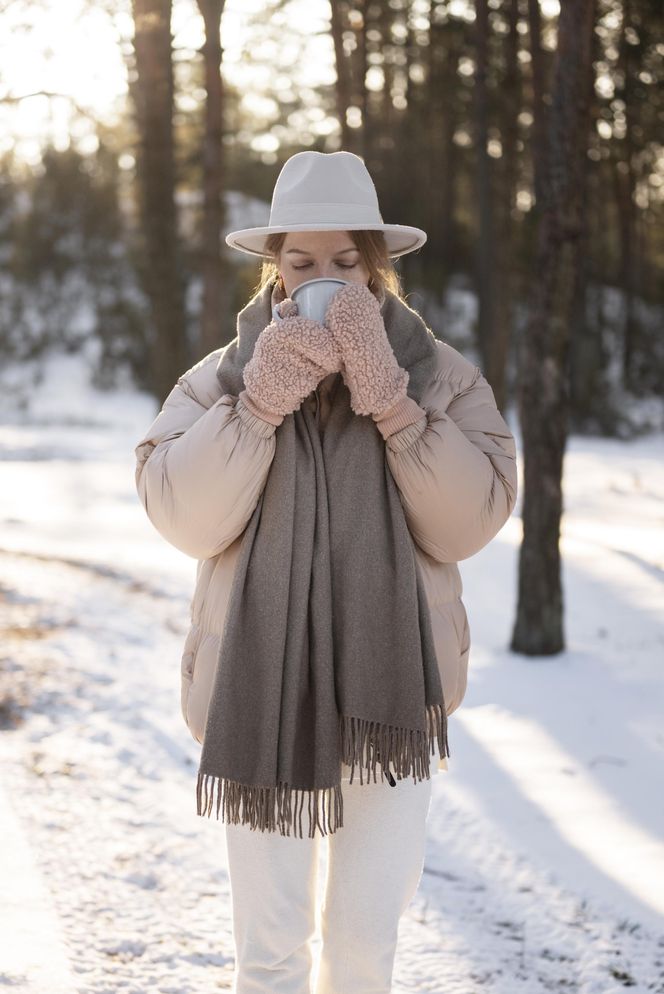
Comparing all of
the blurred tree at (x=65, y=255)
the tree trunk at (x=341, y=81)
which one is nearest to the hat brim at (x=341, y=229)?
the tree trunk at (x=341, y=81)

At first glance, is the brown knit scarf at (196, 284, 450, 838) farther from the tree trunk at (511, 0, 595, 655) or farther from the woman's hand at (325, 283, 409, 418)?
the tree trunk at (511, 0, 595, 655)

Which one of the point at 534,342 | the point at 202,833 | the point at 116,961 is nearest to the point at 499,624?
the point at 534,342

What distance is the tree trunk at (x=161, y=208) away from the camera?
30.7ft

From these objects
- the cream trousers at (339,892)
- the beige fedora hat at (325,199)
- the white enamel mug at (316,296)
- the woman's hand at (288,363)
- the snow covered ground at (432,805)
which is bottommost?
the snow covered ground at (432,805)

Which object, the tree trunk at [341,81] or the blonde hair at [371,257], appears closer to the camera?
the blonde hair at [371,257]

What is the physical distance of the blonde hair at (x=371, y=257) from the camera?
222 centimetres

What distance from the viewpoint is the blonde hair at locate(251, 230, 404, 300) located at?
222cm

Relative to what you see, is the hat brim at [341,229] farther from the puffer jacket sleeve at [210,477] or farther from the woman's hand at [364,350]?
the puffer jacket sleeve at [210,477]

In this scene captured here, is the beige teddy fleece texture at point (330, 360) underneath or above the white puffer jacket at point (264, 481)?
above

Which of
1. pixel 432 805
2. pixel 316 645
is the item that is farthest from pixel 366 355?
pixel 432 805

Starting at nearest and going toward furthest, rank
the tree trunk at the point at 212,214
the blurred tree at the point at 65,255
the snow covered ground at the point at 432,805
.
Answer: the snow covered ground at the point at 432,805
the tree trunk at the point at 212,214
the blurred tree at the point at 65,255

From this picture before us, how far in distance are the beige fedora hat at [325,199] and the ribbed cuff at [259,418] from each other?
0.35 metres

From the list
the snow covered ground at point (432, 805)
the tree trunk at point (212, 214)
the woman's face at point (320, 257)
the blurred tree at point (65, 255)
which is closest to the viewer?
the woman's face at point (320, 257)

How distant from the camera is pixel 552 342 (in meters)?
5.91
